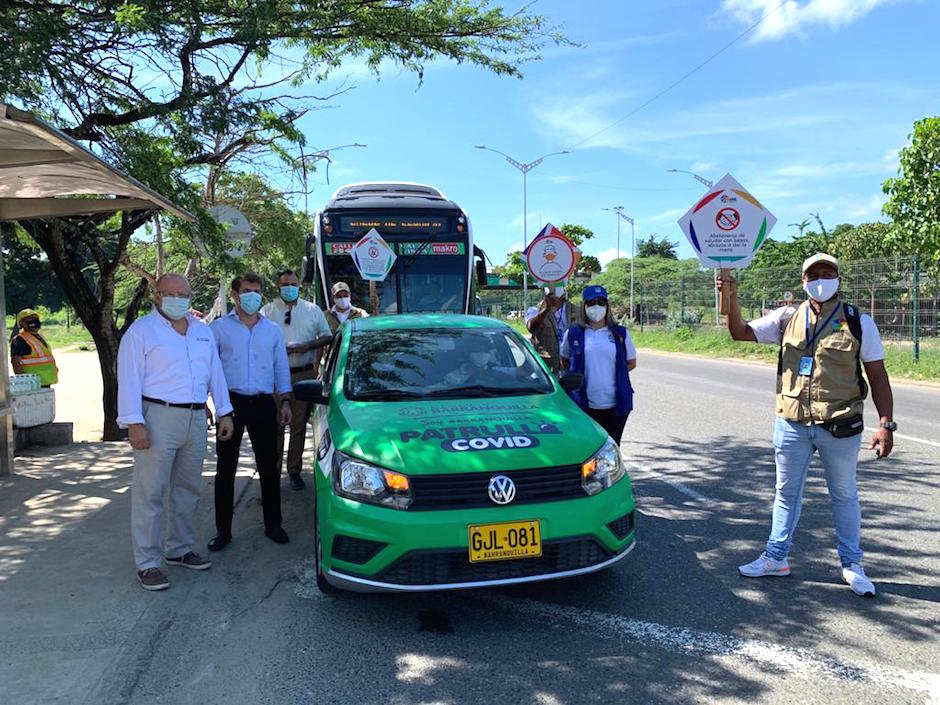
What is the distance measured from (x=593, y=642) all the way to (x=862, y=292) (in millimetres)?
19182

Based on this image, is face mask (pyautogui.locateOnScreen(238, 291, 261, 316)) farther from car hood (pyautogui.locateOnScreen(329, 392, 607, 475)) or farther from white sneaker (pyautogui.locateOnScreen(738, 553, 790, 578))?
white sneaker (pyautogui.locateOnScreen(738, 553, 790, 578))

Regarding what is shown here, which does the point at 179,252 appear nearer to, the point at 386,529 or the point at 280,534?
the point at 280,534

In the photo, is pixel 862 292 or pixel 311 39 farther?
pixel 862 292

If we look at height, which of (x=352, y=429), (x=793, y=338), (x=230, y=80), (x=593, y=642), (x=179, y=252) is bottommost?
(x=593, y=642)

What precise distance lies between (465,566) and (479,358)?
6.22ft

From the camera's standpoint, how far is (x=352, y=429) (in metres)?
4.19

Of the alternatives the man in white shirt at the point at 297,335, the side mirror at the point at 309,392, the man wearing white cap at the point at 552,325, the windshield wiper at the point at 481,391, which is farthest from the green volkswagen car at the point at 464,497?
the man in white shirt at the point at 297,335

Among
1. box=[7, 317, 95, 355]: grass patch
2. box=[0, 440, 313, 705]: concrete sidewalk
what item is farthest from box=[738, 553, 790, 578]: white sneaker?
box=[7, 317, 95, 355]: grass patch

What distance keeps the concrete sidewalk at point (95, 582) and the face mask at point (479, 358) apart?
70.9 inches

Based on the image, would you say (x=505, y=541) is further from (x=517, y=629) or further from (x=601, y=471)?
(x=601, y=471)

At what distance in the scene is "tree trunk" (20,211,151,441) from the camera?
9008 millimetres

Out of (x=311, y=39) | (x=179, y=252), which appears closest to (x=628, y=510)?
(x=311, y=39)

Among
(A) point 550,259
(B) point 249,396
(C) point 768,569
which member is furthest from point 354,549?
(A) point 550,259

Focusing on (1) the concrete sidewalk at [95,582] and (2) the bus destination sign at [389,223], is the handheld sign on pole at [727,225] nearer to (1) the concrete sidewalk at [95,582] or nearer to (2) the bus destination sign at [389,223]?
(1) the concrete sidewalk at [95,582]
